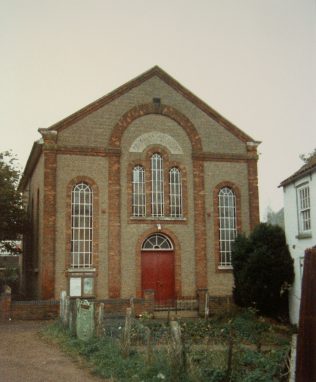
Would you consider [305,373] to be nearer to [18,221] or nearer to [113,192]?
[113,192]

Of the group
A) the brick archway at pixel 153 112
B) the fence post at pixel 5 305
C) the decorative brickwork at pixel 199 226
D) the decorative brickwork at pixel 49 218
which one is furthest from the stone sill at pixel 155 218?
the fence post at pixel 5 305

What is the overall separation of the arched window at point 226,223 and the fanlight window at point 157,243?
2.79 metres

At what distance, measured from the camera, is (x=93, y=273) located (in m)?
23.6

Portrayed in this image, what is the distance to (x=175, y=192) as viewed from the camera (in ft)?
84.3

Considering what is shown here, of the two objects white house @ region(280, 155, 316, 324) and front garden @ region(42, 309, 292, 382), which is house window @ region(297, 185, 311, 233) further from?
front garden @ region(42, 309, 292, 382)

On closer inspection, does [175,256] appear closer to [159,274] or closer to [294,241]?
[159,274]

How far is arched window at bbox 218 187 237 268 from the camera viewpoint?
25.6m

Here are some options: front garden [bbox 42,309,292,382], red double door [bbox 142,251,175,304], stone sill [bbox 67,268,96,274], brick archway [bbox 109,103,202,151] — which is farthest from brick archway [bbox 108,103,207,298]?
front garden [bbox 42,309,292,382]

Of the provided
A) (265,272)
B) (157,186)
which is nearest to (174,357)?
(265,272)

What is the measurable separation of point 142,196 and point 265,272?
7.83 meters

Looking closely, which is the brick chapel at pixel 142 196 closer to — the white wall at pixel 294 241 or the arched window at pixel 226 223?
the arched window at pixel 226 223

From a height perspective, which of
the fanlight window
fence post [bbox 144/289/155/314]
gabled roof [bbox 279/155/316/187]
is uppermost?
gabled roof [bbox 279/155/316/187]

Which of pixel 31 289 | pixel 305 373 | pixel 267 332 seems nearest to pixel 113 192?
pixel 31 289

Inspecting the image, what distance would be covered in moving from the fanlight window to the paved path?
338 inches
